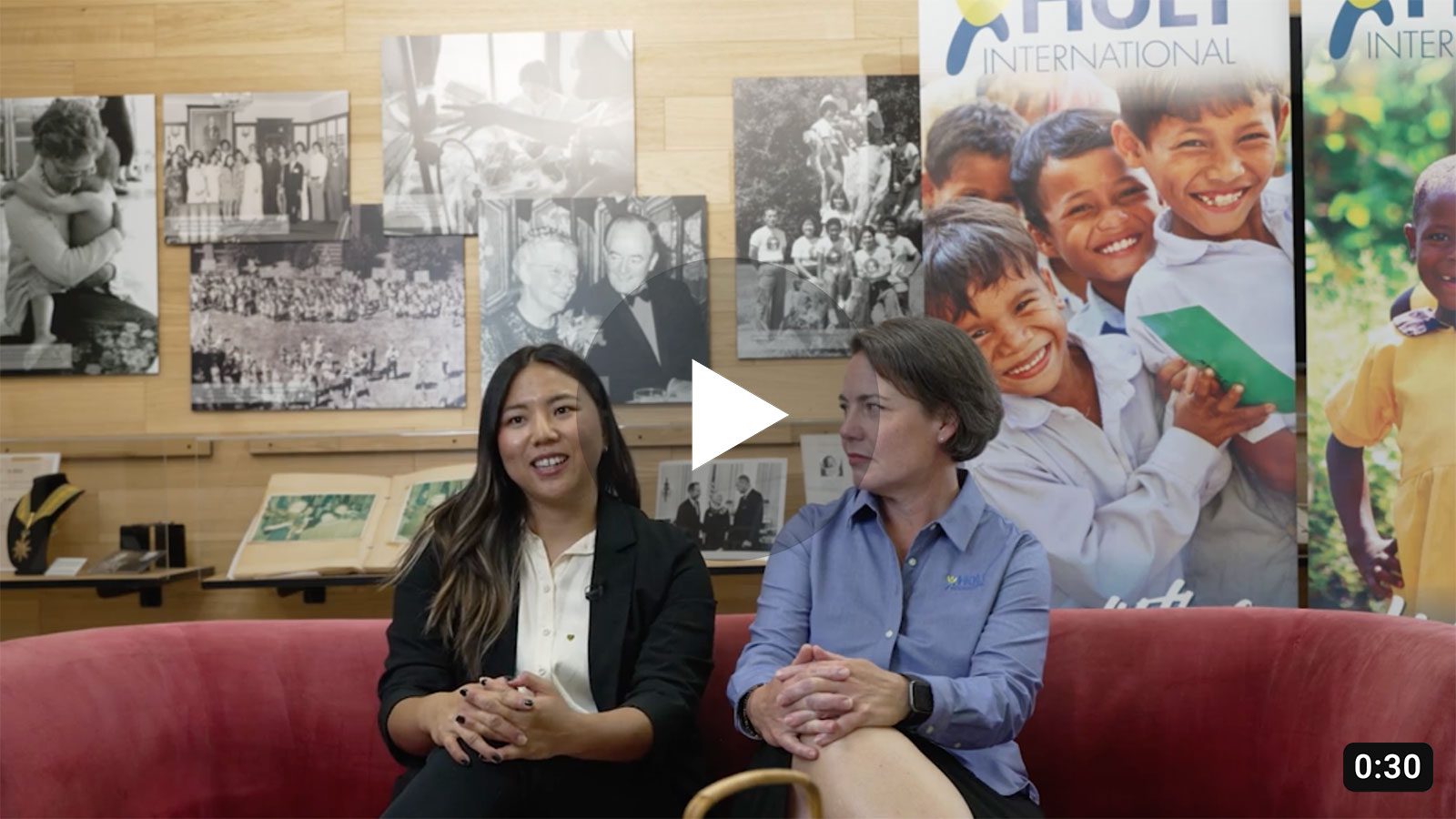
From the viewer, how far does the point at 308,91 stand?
11.3 feet

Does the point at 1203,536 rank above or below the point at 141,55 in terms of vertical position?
below

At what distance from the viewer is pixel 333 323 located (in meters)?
3.44

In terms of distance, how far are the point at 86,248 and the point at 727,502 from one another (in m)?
2.23

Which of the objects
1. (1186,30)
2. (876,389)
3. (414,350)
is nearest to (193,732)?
(414,350)

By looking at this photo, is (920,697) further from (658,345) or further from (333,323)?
(333,323)

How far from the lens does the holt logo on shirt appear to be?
206cm

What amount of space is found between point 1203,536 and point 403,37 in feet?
8.08

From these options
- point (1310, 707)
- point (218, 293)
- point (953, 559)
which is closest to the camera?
point (953, 559)

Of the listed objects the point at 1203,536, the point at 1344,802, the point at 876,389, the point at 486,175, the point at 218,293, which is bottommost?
the point at 1344,802

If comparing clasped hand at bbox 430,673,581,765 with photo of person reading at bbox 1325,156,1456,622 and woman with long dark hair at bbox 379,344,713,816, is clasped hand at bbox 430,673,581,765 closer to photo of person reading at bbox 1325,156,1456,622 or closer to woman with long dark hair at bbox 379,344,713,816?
woman with long dark hair at bbox 379,344,713,816

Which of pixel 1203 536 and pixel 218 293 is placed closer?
pixel 1203 536

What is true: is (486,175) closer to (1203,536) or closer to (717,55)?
(717,55)

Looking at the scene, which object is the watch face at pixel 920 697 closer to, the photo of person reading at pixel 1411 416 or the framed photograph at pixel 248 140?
the photo of person reading at pixel 1411 416
